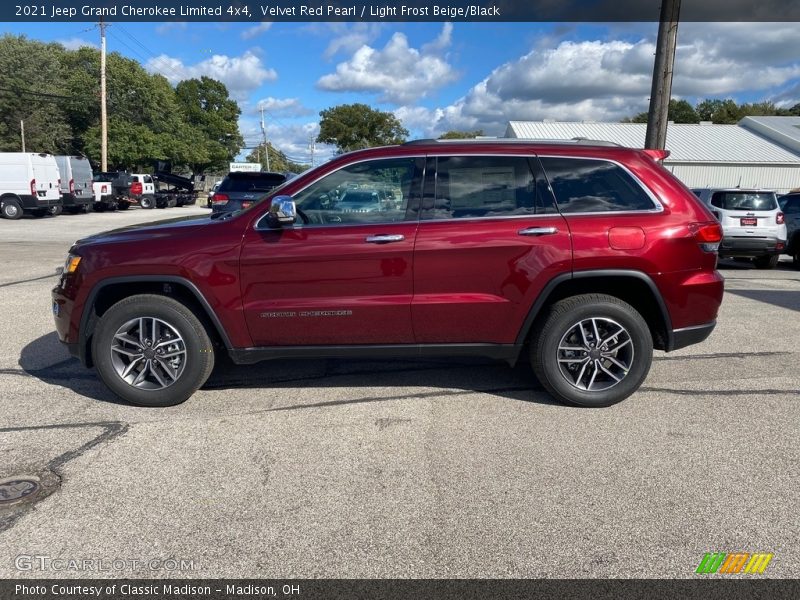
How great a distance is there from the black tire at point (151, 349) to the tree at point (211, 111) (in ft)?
245

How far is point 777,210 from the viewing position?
11930 millimetres

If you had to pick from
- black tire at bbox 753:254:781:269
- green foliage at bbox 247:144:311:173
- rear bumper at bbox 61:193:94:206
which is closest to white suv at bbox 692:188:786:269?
black tire at bbox 753:254:781:269

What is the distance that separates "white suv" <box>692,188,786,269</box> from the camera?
11.8 m

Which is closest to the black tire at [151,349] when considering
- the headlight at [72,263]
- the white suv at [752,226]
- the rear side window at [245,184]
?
the headlight at [72,263]

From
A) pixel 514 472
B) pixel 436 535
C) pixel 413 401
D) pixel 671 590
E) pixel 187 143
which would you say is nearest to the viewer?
pixel 671 590

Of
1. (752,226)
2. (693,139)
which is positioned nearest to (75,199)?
(752,226)

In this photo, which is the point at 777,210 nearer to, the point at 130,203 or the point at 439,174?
the point at 439,174

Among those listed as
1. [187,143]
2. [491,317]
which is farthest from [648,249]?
[187,143]

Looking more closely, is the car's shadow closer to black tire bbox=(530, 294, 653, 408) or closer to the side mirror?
black tire bbox=(530, 294, 653, 408)

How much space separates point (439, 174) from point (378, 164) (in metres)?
0.44

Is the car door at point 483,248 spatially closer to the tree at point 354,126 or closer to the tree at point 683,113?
the tree at point 354,126

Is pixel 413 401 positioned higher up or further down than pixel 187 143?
further down

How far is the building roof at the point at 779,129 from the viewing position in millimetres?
43906

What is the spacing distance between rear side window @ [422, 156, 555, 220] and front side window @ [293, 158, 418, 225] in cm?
21
